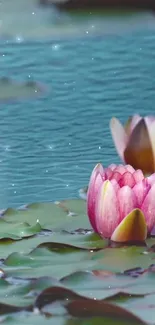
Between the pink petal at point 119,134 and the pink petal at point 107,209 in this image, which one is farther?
the pink petal at point 119,134

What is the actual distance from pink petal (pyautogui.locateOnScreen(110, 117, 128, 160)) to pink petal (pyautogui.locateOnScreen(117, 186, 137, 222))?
37 centimetres

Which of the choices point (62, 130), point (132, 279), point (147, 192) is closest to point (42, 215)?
point (147, 192)

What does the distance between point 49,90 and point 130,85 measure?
265mm

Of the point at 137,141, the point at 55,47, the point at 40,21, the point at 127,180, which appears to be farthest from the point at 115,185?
the point at 55,47

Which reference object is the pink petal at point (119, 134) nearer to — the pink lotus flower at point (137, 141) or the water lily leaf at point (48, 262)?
the pink lotus flower at point (137, 141)

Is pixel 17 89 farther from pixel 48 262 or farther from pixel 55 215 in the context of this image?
pixel 48 262

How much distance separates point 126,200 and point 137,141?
35 centimetres

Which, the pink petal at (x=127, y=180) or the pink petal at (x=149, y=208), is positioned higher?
the pink petal at (x=127, y=180)

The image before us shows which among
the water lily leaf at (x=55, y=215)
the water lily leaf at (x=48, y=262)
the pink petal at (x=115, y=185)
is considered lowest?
the water lily leaf at (x=55, y=215)

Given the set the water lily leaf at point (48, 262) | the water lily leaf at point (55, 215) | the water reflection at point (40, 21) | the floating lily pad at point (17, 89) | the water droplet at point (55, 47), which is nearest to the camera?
the water lily leaf at point (48, 262)

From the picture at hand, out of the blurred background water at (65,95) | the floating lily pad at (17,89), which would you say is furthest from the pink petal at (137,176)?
the floating lily pad at (17,89)

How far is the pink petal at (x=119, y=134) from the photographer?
2.25 metres

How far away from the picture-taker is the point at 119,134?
2264 mm

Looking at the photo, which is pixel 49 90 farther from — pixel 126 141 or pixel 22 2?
pixel 126 141
